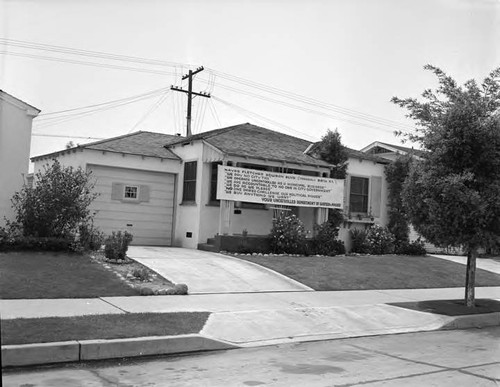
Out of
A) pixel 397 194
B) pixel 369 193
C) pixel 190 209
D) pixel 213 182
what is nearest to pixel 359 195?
pixel 369 193

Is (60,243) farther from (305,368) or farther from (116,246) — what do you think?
(305,368)

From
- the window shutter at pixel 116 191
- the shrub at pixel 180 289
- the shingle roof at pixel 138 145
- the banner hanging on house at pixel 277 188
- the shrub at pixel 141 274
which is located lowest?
the shrub at pixel 180 289

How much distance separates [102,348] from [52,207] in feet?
26.9

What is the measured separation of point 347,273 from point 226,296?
17.4ft

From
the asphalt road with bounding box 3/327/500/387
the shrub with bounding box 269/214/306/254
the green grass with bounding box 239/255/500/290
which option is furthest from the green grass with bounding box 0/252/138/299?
the shrub with bounding box 269/214/306/254

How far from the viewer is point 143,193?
19.3 m

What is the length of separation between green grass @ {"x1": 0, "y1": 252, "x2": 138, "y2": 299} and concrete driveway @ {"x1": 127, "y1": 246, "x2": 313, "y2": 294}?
5.33ft

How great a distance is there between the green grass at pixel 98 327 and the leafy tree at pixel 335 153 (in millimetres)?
13667

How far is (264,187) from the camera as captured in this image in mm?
18906

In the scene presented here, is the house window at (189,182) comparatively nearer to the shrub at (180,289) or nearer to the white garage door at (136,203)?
the white garage door at (136,203)

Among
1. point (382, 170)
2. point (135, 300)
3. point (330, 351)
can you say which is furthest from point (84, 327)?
point (382, 170)

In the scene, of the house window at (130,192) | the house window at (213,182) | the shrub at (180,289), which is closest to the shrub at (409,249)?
the house window at (213,182)

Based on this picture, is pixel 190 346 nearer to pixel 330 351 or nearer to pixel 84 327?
pixel 84 327

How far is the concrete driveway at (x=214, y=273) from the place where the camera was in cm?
1271
